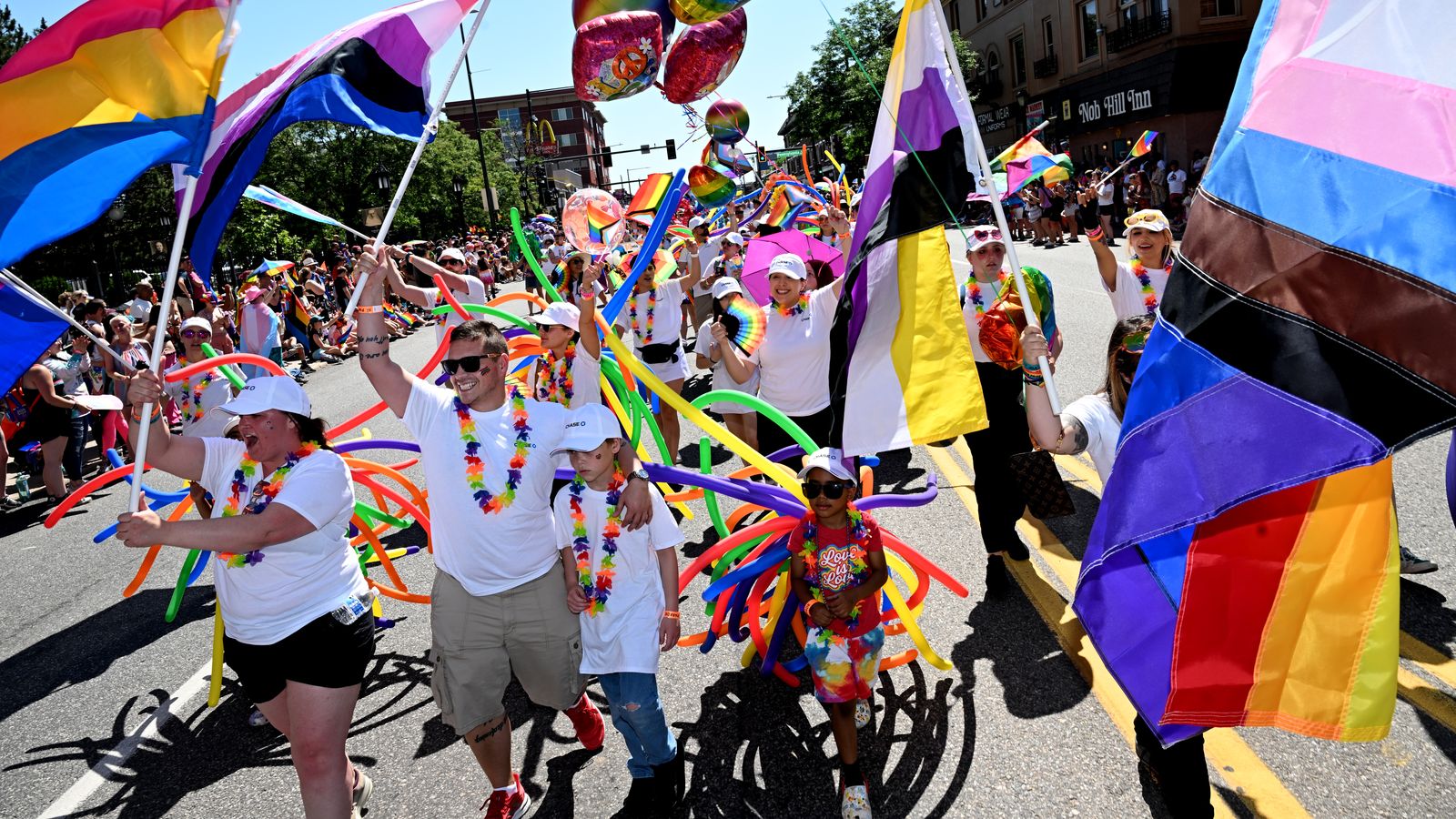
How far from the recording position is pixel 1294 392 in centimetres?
227

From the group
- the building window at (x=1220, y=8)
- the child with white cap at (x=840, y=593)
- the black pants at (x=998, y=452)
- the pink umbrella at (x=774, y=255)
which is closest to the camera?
the child with white cap at (x=840, y=593)

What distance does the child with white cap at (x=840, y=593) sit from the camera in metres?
3.41

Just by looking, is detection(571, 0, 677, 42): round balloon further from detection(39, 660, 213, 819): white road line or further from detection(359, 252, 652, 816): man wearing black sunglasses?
detection(39, 660, 213, 819): white road line

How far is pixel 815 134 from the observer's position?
44.0 meters

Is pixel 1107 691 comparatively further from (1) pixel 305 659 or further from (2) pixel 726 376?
Result: (2) pixel 726 376

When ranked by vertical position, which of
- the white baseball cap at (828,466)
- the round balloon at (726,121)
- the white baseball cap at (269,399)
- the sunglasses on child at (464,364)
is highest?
the round balloon at (726,121)

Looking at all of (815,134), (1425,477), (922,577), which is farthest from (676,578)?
(815,134)

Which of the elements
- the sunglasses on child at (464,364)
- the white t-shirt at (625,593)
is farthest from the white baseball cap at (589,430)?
the sunglasses on child at (464,364)

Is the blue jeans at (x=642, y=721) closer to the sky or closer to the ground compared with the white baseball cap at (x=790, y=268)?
closer to the ground

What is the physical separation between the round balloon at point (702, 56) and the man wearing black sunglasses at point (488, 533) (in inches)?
168

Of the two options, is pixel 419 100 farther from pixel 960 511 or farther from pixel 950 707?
pixel 960 511

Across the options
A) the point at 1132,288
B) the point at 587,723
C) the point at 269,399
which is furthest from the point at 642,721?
the point at 1132,288

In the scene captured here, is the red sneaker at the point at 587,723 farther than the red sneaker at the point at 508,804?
Yes

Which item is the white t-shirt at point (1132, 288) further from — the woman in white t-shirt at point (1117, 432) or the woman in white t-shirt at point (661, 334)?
the woman in white t-shirt at point (661, 334)
